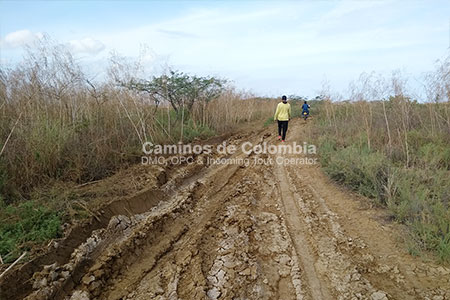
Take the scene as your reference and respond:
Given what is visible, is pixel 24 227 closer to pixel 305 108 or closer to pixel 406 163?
pixel 406 163

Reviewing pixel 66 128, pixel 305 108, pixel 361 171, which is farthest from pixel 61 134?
pixel 305 108

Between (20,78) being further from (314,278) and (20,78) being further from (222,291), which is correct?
(314,278)

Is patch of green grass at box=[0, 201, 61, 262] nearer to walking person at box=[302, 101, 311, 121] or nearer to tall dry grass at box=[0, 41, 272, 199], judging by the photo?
tall dry grass at box=[0, 41, 272, 199]

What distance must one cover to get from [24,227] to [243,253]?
2.60m

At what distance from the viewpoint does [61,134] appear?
4.99m

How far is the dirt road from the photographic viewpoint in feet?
8.41

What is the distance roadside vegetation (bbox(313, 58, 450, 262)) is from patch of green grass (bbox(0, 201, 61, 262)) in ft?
13.6

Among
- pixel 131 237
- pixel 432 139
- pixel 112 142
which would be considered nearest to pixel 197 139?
pixel 112 142

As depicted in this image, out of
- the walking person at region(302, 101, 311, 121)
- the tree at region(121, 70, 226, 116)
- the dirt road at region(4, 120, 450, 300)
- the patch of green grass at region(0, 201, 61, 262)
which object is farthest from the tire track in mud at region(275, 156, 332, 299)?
the walking person at region(302, 101, 311, 121)

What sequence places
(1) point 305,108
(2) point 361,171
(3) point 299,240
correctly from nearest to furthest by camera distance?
(3) point 299,240 < (2) point 361,171 < (1) point 305,108

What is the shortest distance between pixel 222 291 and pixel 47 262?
6.00 feet

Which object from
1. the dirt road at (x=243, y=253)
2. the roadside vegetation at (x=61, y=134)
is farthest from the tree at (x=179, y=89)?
the dirt road at (x=243, y=253)

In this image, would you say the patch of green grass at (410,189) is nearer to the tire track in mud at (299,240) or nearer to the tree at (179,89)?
A: the tire track in mud at (299,240)

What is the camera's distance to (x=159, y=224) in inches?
151
